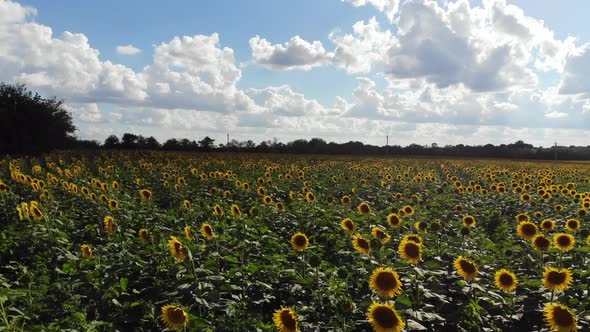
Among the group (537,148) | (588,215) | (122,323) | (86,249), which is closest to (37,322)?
(122,323)

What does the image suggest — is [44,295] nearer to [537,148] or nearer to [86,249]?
[86,249]

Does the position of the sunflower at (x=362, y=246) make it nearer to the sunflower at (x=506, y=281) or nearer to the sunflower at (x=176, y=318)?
the sunflower at (x=506, y=281)

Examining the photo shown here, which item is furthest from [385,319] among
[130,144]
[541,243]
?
[130,144]

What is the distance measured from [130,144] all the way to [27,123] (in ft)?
46.0

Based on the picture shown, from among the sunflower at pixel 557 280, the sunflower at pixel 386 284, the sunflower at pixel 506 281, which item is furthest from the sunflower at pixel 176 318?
the sunflower at pixel 557 280

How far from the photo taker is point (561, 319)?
3.76 m

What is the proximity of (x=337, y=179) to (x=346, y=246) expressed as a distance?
8.33m

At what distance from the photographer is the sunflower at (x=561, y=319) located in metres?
3.73

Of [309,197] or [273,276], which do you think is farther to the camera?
Result: [309,197]

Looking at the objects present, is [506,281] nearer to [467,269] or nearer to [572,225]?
[467,269]

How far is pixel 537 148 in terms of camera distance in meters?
65.8

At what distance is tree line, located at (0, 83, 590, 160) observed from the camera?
120 ft

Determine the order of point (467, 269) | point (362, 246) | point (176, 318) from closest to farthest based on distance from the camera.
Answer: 1. point (176, 318)
2. point (467, 269)
3. point (362, 246)

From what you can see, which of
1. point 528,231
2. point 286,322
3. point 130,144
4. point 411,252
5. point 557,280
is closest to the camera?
point 286,322
